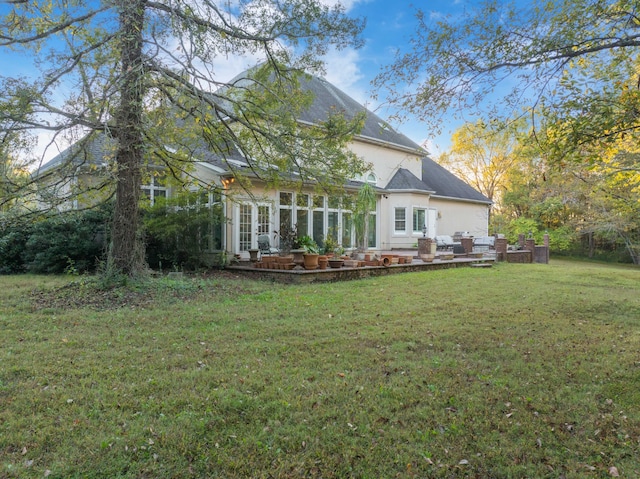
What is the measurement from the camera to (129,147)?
7.88m

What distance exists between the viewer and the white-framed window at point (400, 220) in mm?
20047

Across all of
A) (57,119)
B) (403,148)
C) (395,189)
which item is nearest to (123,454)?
(57,119)

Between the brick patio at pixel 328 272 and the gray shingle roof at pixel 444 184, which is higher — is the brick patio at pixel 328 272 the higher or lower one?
the lower one

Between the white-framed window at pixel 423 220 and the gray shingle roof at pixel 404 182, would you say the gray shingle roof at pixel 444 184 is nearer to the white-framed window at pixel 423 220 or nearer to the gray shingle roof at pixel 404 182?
the white-framed window at pixel 423 220

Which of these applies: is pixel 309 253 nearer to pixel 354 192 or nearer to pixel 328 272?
pixel 328 272

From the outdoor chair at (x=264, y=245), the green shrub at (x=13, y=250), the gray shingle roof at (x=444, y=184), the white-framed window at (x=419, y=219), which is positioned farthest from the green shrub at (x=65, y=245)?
the gray shingle roof at (x=444, y=184)

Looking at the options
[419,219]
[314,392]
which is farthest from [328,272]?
[419,219]

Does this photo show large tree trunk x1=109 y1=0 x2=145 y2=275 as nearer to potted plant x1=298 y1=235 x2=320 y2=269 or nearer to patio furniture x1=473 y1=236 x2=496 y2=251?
potted plant x1=298 y1=235 x2=320 y2=269

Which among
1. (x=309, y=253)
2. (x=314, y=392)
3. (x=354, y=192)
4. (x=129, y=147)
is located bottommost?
(x=314, y=392)

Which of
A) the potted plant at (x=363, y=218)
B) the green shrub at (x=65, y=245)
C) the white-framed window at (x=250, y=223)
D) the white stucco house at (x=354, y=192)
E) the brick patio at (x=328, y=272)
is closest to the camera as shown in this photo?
the brick patio at (x=328, y=272)

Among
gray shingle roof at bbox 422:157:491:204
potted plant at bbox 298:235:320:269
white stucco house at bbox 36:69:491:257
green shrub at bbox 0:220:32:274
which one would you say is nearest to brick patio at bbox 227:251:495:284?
potted plant at bbox 298:235:320:269

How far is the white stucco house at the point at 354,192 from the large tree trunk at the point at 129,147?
2.44ft

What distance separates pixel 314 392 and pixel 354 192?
13.5 meters

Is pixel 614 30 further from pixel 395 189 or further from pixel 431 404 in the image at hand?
pixel 395 189
